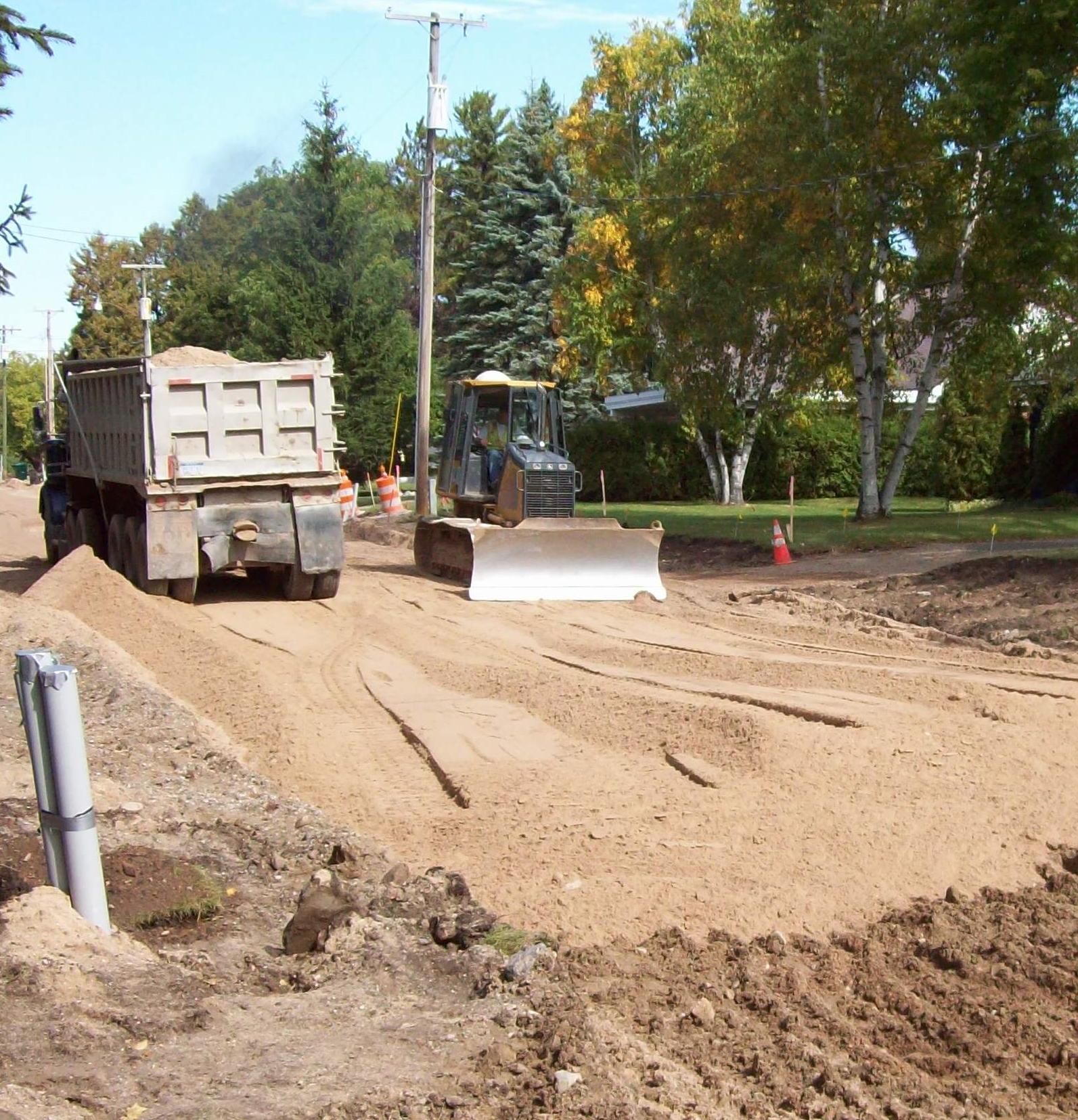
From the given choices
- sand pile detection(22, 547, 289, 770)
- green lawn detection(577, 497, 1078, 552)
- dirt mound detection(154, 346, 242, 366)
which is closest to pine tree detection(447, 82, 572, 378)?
green lawn detection(577, 497, 1078, 552)

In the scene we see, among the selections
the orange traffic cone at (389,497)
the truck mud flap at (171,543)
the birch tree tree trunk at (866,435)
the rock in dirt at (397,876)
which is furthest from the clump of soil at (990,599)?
the orange traffic cone at (389,497)

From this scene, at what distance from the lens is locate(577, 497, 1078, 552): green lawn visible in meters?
23.6

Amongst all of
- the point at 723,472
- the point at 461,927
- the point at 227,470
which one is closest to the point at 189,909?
the point at 461,927

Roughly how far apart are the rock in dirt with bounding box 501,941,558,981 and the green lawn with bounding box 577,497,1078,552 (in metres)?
18.0

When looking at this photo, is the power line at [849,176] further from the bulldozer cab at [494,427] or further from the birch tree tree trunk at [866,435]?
the bulldozer cab at [494,427]

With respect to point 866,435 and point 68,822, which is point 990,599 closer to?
point 866,435

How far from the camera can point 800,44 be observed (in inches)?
998

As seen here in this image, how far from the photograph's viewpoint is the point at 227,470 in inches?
632

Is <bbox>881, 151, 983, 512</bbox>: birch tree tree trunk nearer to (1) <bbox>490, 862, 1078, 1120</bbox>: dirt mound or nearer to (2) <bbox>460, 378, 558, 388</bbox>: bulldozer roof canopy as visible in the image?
(2) <bbox>460, 378, 558, 388</bbox>: bulldozer roof canopy

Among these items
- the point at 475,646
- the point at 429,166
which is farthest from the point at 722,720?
the point at 429,166

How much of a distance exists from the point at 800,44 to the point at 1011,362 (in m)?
7.22

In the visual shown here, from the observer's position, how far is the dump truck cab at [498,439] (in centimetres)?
1909

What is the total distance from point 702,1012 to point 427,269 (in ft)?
86.9

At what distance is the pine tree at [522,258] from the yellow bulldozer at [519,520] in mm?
24922
